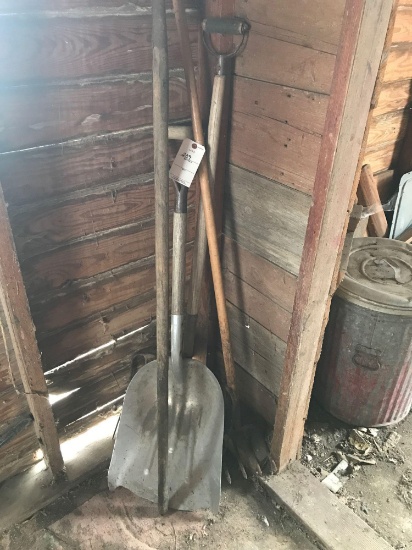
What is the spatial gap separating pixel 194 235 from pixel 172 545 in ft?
3.73

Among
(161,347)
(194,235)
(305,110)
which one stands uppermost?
(305,110)

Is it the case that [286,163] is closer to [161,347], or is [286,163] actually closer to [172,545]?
[161,347]

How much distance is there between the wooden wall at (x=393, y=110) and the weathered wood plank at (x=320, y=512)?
1561 mm

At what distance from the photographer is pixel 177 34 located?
1.40 metres

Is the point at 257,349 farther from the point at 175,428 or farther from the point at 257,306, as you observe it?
the point at 175,428

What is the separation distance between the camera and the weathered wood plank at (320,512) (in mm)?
1599

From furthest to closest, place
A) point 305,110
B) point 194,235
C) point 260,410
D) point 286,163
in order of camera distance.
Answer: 1. point 260,410
2. point 194,235
3. point 286,163
4. point 305,110

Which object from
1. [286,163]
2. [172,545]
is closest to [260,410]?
[172,545]

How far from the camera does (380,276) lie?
187 centimetres

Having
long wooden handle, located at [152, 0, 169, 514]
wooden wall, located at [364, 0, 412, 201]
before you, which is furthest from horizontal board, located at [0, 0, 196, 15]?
wooden wall, located at [364, 0, 412, 201]

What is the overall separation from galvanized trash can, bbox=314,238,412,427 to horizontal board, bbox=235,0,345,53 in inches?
37.2

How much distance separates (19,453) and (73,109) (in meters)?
1.28

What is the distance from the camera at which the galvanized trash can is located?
1.75 m

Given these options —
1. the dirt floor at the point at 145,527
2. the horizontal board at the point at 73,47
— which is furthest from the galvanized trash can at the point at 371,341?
A: the horizontal board at the point at 73,47
